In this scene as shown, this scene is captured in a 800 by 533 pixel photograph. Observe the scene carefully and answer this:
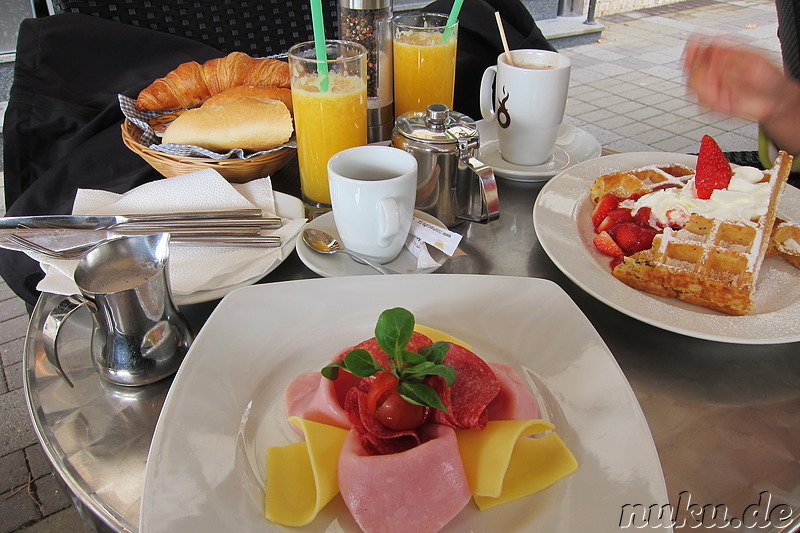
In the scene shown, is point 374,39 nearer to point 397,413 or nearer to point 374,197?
point 374,197

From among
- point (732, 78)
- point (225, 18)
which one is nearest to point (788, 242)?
point (732, 78)

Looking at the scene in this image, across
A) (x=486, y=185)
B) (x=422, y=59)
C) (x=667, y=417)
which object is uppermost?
(x=422, y=59)

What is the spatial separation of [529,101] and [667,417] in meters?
0.66

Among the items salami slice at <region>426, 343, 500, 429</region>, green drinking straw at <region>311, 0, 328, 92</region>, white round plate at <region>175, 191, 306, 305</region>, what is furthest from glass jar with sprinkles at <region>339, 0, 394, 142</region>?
salami slice at <region>426, 343, 500, 429</region>

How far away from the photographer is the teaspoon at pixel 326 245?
0.88 metres

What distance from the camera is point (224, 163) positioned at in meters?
1.05

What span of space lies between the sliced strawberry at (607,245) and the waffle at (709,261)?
35mm

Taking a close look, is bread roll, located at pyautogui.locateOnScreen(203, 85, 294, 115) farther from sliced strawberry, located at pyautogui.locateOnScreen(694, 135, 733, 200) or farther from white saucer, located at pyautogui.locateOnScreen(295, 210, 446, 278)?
sliced strawberry, located at pyautogui.locateOnScreen(694, 135, 733, 200)

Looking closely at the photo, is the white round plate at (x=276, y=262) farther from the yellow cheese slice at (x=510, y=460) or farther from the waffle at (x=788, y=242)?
the waffle at (x=788, y=242)

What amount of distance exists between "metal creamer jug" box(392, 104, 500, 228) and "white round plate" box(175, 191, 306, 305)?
0.68ft

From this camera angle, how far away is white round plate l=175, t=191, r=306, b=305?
0.80m

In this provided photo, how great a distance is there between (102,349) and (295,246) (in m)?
0.31

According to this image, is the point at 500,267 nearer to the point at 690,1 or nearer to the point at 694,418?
the point at 694,418

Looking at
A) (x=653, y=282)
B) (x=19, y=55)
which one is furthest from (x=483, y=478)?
(x=19, y=55)
